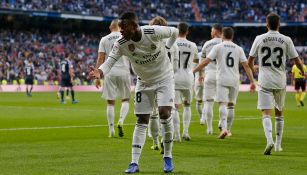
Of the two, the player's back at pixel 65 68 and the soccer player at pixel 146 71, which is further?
the player's back at pixel 65 68

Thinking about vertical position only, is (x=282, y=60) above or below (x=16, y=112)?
above

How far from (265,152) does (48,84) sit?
5016 cm

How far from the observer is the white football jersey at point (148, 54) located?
406 inches

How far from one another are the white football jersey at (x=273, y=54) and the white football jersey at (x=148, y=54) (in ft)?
9.20

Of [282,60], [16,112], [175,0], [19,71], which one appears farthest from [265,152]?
[175,0]

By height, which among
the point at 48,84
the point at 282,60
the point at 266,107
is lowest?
the point at 48,84

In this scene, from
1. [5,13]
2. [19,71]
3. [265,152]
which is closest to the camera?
[265,152]

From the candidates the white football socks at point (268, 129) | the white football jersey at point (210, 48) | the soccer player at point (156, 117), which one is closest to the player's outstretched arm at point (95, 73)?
the soccer player at point (156, 117)

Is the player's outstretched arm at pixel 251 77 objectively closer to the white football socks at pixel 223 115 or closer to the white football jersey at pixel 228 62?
the white football jersey at pixel 228 62

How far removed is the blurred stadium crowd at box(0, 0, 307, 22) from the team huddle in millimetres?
56620

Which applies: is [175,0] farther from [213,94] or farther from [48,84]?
[213,94]

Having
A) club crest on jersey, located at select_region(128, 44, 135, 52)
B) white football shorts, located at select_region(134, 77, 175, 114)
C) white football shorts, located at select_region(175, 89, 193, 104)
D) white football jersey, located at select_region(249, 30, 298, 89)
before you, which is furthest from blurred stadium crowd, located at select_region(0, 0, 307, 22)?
club crest on jersey, located at select_region(128, 44, 135, 52)

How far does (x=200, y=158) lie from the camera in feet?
41.0

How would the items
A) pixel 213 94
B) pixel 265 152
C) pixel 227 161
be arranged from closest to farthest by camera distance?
pixel 227 161 < pixel 265 152 < pixel 213 94
